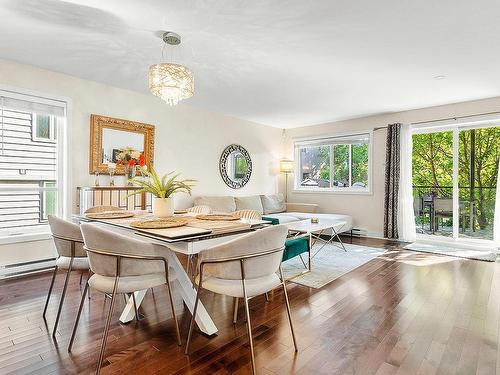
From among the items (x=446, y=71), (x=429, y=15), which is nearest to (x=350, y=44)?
(x=429, y=15)

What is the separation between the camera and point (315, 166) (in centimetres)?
690

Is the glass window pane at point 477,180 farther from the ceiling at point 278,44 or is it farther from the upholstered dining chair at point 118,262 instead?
the upholstered dining chair at point 118,262

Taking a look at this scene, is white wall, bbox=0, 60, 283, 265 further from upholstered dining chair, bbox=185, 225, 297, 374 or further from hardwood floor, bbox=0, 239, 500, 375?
upholstered dining chair, bbox=185, 225, 297, 374

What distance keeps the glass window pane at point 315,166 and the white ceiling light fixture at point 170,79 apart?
4.59 meters

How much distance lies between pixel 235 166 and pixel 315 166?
2026mm

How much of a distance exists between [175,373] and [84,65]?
3505 mm

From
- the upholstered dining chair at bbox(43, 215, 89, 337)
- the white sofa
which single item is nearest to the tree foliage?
the white sofa

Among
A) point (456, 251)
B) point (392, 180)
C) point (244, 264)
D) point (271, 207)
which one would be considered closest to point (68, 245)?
point (244, 264)

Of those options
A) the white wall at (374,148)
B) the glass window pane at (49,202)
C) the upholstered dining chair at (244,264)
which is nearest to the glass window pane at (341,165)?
the white wall at (374,148)

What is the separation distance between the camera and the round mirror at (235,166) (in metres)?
5.88

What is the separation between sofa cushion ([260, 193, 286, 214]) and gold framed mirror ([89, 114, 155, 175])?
2631mm

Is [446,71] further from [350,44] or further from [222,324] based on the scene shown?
[222,324]

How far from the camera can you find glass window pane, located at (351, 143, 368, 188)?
240 inches

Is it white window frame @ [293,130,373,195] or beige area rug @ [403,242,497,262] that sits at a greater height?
white window frame @ [293,130,373,195]
